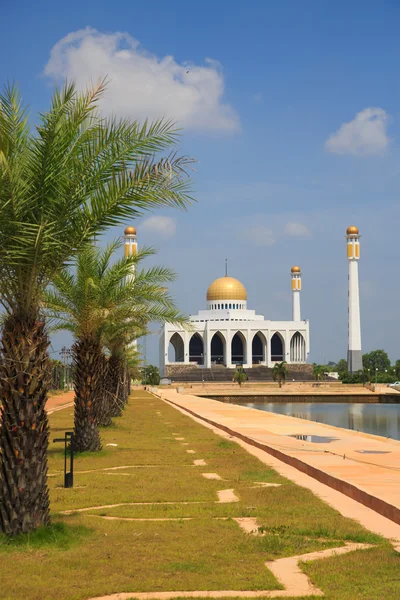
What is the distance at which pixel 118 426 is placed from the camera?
2306cm

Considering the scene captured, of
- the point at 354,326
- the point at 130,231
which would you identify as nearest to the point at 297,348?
the point at 354,326

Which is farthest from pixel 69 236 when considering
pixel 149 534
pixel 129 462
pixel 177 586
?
pixel 129 462

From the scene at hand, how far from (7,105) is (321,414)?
36.1 meters

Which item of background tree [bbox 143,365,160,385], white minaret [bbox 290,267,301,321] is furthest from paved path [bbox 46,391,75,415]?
white minaret [bbox 290,267,301,321]

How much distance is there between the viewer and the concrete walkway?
31.5 ft

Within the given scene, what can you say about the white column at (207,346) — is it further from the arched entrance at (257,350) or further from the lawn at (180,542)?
the lawn at (180,542)

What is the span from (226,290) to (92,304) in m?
83.3

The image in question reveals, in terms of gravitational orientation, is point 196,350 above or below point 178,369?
above

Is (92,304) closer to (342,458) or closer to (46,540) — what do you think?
(342,458)

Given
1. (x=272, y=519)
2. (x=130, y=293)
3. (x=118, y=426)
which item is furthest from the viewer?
(x=118, y=426)

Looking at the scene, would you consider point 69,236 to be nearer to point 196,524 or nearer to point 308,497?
point 196,524

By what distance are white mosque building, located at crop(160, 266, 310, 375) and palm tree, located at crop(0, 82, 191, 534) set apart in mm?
80833

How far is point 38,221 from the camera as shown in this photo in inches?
311

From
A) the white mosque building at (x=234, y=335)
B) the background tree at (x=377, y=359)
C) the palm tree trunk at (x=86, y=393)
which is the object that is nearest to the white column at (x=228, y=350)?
the white mosque building at (x=234, y=335)
